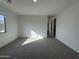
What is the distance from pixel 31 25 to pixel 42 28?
4.02 ft

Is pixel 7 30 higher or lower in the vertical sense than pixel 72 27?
lower

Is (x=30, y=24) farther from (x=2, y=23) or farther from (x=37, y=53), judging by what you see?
(x=37, y=53)

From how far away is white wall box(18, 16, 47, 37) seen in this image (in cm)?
849

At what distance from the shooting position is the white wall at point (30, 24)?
8492 mm

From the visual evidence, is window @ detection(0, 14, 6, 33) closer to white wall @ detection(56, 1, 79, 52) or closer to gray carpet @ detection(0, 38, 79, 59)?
gray carpet @ detection(0, 38, 79, 59)

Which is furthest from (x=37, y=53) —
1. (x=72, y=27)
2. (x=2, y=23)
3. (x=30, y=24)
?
(x=30, y=24)

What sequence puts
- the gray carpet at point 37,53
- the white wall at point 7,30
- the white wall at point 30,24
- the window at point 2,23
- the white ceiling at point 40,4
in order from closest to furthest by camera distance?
1. the gray carpet at point 37,53
2. the white ceiling at point 40,4
3. the white wall at point 7,30
4. the window at point 2,23
5. the white wall at point 30,24

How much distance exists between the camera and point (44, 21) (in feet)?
28.1

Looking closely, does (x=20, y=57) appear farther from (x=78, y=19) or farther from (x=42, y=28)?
(x=42, y=28)

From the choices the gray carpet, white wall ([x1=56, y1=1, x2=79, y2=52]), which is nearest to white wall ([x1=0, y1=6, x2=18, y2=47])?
the gray carpet

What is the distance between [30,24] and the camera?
8.54 m

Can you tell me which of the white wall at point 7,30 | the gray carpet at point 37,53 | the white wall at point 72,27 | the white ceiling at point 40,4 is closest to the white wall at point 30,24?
the white wall at point 7,30

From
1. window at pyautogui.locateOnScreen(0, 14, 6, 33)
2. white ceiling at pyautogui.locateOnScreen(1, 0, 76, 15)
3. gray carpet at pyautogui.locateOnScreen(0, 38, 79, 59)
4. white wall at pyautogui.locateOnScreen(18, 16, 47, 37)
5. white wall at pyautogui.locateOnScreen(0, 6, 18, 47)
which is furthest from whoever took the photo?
white wall at pyautogui.locateOnScreen(18, 16, 47, 37)

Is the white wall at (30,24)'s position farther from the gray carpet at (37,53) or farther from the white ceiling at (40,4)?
the gray carpet at (37,53)
